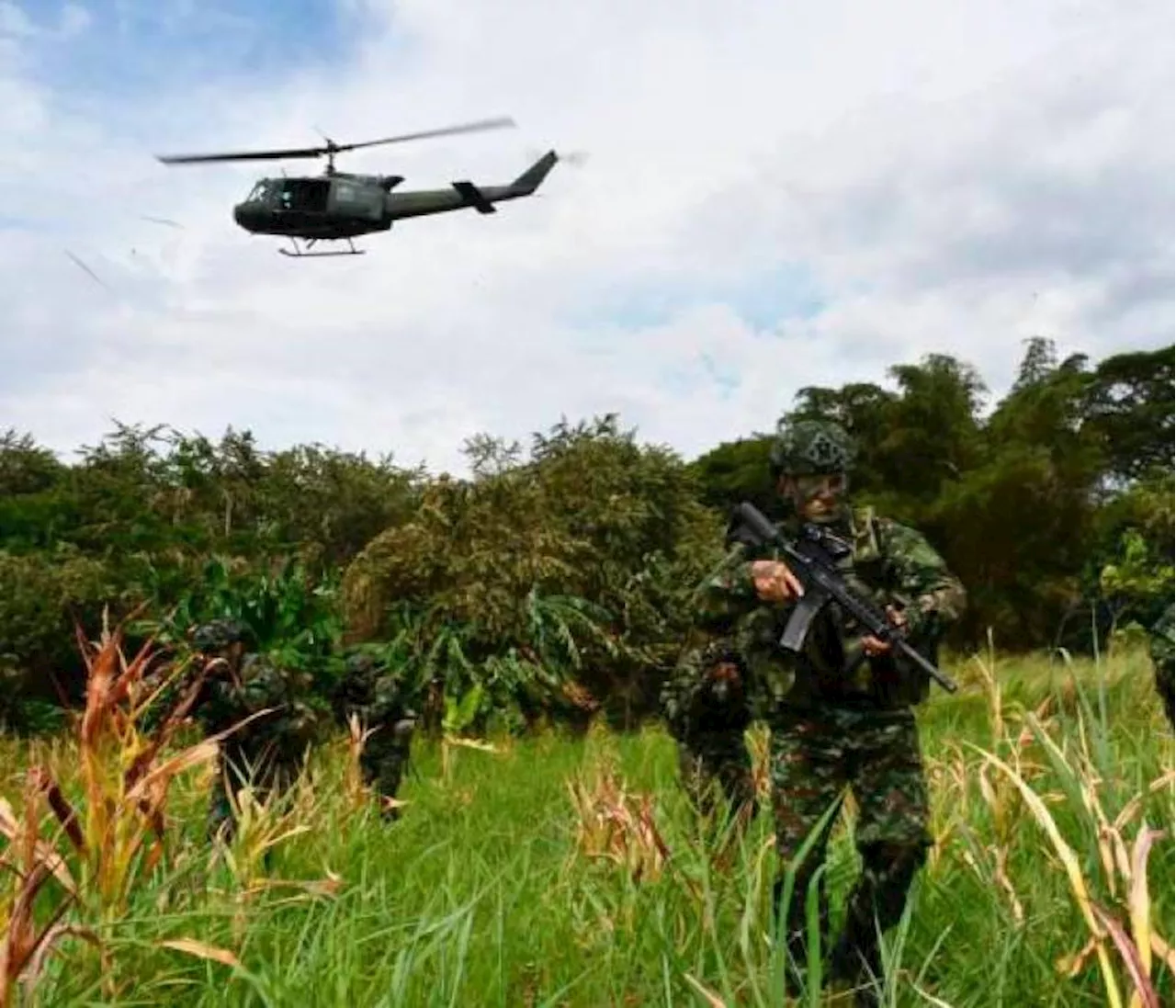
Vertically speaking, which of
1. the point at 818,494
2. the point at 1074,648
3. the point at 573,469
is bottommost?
the point at 1074,648

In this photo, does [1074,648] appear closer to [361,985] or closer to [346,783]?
[346,783]

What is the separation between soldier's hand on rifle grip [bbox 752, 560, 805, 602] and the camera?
374 centimetres

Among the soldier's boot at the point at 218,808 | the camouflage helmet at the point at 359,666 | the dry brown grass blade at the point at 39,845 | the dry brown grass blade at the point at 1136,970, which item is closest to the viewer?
the dry brown grass blade at the point at 1136,970

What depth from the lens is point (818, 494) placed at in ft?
12.8

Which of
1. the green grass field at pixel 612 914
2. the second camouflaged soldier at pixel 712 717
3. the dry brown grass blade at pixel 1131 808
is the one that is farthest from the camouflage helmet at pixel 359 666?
the dry brown grass blade at pixel 1131 808

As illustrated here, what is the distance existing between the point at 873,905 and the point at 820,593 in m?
0.84

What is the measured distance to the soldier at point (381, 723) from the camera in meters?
9.17

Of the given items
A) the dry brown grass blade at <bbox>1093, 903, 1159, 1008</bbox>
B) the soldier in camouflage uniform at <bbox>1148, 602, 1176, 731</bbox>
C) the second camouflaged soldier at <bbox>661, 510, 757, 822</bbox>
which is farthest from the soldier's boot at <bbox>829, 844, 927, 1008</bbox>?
the soldier in camouflage uniform at <bbox>1148, 602, 1176, 731</bbox>

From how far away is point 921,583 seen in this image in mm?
3773

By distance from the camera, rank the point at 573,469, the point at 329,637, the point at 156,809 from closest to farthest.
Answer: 1. the point at 156,809
2. the point at 329,637
3. the point at 573,469

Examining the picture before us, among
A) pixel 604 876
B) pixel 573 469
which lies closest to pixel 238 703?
pixel 604 876

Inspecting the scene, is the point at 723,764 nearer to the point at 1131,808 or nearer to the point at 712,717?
the point at 712,717

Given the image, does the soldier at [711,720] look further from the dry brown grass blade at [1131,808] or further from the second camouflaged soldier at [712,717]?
the dry brown grass blade at [1131,808]

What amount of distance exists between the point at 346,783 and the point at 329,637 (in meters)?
9.51
